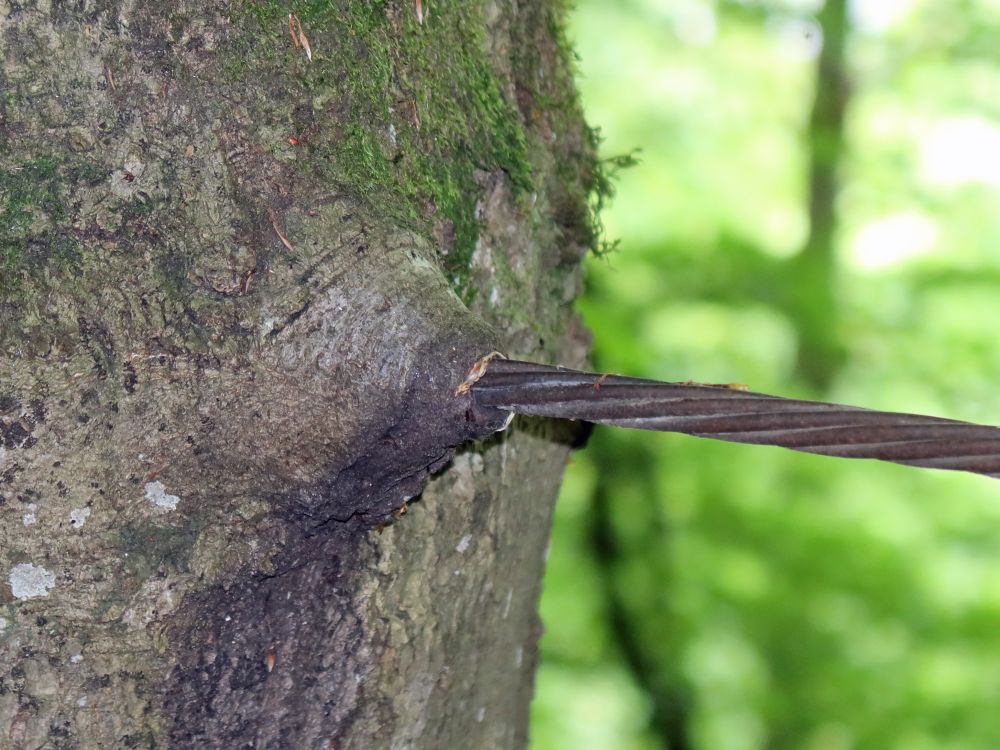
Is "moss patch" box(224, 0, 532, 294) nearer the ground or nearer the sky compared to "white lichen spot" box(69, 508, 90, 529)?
nearer the sky

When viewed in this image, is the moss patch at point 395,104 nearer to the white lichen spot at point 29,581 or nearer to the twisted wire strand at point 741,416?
the twisted wire strand at point 741,416

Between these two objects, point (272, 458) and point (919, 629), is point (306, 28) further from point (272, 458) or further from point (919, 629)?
point (919, 629)

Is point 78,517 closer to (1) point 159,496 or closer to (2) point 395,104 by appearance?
(1) point 159,496

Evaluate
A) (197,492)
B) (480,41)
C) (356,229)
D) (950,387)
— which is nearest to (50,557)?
(197,492)

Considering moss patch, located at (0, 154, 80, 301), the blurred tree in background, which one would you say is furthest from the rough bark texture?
the blurred tree in background

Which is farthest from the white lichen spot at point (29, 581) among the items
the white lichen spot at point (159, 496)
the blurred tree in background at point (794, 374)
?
the blurred tree in background at point (794, 374)

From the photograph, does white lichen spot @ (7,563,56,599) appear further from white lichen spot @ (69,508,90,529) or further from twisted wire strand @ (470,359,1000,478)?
twisted wire strand @ (470,359,1000,478)

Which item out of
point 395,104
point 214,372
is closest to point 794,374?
point 395,104
